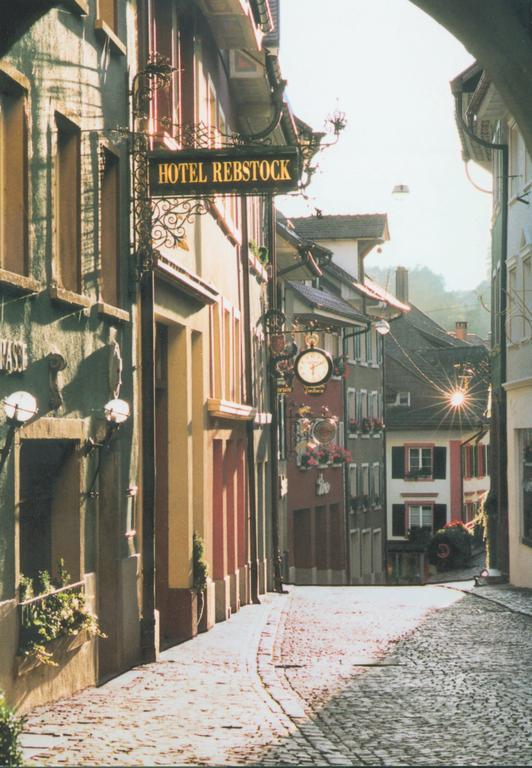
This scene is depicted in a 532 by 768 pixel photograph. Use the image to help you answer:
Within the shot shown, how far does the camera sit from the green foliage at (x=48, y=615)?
33.4 feet

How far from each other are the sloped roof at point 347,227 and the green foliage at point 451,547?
11515mm

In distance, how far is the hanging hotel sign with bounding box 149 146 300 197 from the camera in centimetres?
1305

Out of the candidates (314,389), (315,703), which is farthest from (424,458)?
(315,703)

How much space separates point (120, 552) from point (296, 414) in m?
24.8

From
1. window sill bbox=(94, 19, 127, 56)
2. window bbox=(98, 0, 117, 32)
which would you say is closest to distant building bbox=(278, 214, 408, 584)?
window bbox=(98, 0, 117, 32)

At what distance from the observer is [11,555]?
32.7 feet

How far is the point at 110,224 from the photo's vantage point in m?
13.5

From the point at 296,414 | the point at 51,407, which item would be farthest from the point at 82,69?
the point at 296,414

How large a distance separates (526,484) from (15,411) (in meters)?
17.7

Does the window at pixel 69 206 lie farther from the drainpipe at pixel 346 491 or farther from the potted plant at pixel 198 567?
the drainpipe at pixel 346 491

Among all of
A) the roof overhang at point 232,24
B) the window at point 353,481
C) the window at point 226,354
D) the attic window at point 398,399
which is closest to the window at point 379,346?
the attic window at point 398,399

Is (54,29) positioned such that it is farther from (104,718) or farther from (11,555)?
(104,718)

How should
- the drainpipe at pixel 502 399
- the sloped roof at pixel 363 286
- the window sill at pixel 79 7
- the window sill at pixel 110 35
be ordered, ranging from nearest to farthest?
the window sill at pixel 79 7 → the window sill at pixel 110 35 → the drainpipe at pixel 502 399 → the sloped roof at pixel 363 286

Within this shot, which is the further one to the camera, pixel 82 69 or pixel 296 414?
pixel 296 414
